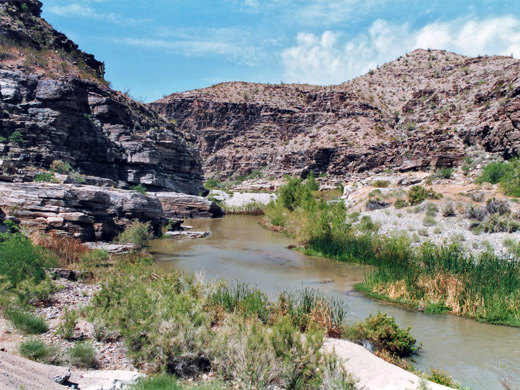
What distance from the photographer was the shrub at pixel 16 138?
26.9 metres

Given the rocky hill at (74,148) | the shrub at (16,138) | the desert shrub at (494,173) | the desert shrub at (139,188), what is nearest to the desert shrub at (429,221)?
the desert shrub at (494,173)

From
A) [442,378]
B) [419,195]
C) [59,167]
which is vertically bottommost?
[442,378]

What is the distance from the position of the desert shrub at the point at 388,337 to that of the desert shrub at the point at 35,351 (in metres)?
6.23

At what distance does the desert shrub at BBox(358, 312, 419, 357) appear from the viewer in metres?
8.55

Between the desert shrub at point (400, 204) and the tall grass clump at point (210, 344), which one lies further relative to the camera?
the desert shrub at point (400, 204)

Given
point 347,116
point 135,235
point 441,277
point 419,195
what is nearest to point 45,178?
point 135,235

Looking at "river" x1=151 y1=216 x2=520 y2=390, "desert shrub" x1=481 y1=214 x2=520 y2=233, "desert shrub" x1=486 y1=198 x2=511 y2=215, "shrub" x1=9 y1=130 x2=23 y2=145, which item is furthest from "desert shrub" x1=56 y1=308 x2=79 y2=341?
"shrub" x1=9 y1=130 x2=23 y2=145

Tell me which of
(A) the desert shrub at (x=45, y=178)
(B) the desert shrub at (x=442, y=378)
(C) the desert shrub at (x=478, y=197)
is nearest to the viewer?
(B) the desert shrub at (x=442, y=378)

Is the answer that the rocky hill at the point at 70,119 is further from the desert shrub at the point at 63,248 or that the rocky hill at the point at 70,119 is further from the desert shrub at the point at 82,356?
the desert shrub at the point at 82,356

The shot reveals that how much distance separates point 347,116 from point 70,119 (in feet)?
189

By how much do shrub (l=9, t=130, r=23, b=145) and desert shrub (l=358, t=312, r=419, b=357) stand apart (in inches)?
1056

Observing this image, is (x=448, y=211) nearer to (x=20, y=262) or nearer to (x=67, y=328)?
(x=20, y=262)

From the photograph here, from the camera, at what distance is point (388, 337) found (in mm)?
8719

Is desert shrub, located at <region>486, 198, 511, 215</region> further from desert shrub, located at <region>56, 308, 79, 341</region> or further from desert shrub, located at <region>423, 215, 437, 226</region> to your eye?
desert shrub, located at <region>56, 308, 79, 341</region>
